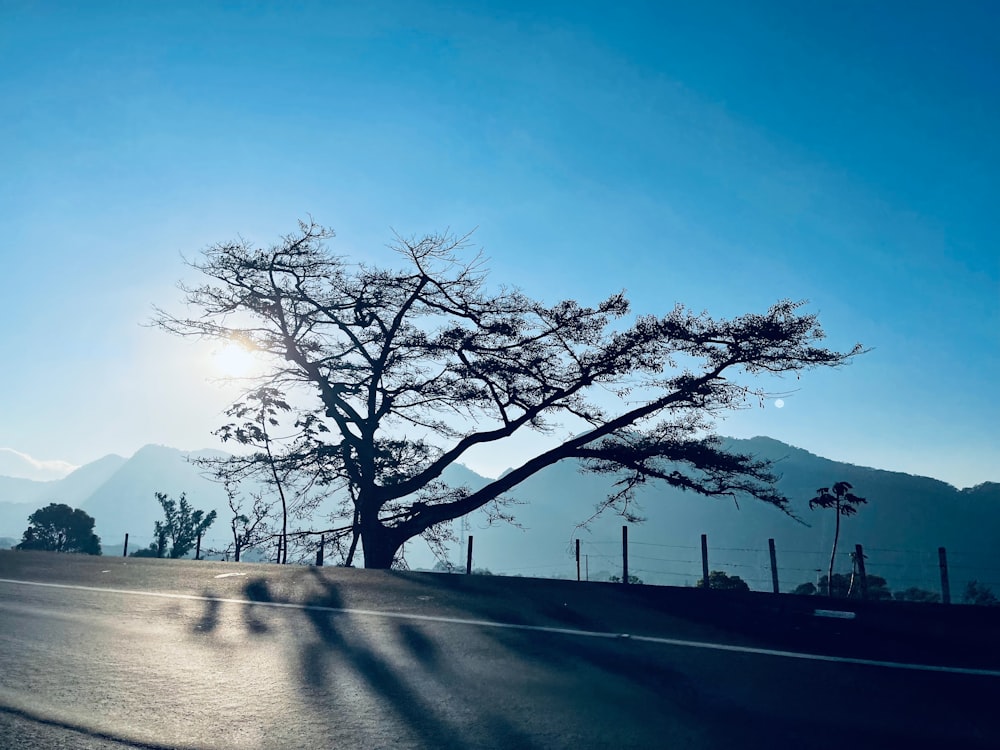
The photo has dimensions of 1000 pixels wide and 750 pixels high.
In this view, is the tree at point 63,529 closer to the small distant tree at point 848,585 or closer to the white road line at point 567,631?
the white road line at point 567,631

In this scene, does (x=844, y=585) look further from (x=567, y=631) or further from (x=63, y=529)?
(x=63, y=529)

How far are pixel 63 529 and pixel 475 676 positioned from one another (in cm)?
4905

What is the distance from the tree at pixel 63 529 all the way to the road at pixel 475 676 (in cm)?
4264

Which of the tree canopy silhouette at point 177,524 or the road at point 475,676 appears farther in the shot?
the tree canopy silhouette at point 177,524

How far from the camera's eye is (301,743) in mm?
3160

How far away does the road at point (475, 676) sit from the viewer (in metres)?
3.27

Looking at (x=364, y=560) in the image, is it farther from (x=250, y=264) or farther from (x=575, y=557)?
(x=250, y=264)

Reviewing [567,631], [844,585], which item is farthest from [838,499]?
[567,631]

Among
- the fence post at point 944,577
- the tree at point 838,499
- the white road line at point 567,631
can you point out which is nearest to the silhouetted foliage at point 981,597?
the tree at point 838,499

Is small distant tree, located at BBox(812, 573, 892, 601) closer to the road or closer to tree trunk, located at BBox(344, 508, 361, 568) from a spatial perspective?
tree trunk, located at BBox(344, 508, 361, 568)

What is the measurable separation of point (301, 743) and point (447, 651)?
5.96 ft

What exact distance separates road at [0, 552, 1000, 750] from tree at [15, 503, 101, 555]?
42.6 meters

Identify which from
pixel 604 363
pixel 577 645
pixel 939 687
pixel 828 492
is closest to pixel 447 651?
pixel 577 645

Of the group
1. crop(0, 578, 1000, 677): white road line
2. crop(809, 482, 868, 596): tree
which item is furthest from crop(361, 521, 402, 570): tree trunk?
crop(809, 482, 868, 596): tree
